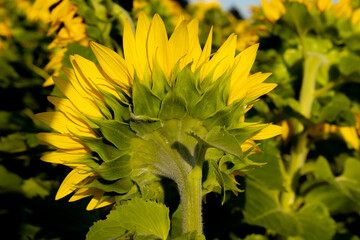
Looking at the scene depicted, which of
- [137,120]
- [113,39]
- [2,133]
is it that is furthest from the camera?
[2,133]

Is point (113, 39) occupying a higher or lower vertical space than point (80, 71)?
higher

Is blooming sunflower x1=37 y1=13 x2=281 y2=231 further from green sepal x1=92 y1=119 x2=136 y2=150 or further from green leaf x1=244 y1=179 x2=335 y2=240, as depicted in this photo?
green leaf x1=244 y1=179 x2=335 y2=240

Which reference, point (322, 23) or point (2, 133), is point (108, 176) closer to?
point (322, 23)

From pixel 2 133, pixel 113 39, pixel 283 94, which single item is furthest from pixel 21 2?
pixel 283 94

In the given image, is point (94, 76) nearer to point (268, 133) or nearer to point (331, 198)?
point (268, 133)

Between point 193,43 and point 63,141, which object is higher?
point 193,43

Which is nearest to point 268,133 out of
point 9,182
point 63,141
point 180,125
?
point 180,125

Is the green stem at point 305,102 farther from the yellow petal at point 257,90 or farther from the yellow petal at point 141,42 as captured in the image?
the yellow petal at point 141,42

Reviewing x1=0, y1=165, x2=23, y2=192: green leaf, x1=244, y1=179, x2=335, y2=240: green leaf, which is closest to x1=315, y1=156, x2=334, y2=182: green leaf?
x1=244, y1=179, x2=335, y2=240: green leaf

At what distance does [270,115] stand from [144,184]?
0.85m

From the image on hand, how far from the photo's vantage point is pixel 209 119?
0.83 m

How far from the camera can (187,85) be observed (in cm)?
82

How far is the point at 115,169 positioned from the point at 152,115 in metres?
0.13

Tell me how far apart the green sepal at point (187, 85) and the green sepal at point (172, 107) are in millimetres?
10
